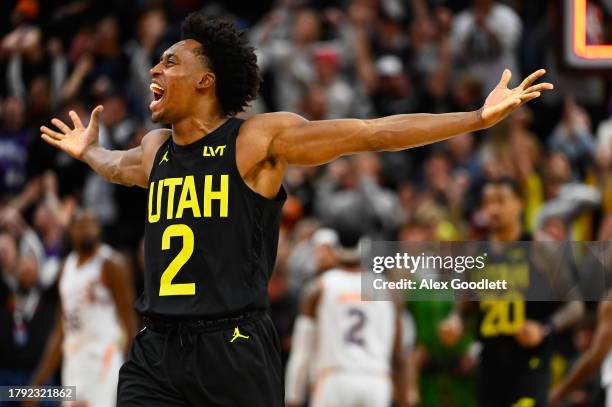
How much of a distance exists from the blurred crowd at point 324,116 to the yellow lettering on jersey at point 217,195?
180 inches

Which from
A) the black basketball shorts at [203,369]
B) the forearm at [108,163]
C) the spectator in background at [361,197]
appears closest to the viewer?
the black basketball shorts at [203,369]

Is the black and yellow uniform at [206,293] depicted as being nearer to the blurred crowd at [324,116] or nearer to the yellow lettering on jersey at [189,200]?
the yellow lettering on jersey at [189,200]

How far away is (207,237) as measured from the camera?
5445 millimetres

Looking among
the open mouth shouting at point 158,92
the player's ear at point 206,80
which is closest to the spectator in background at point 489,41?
the player's ear at point 206,80

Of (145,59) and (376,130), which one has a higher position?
(145,59)

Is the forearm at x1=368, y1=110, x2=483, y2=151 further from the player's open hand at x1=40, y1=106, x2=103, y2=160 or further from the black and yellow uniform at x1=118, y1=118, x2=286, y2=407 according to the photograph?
the player's open hand at x1=40, y1=106, x2=103, y2=160

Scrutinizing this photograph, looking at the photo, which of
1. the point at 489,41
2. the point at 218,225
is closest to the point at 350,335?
the point at 218,225

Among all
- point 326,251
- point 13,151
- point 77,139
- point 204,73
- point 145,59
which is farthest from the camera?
point 145,59

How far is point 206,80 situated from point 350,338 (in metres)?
4.15

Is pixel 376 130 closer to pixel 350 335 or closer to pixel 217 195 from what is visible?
pixel 217 195

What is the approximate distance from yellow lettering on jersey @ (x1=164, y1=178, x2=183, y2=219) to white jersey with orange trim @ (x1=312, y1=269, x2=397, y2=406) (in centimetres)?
413

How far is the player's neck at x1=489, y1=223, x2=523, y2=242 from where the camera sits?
894cm

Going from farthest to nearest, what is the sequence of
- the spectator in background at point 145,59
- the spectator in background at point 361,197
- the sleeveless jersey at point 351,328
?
the spectator in background at point 145,59
the spectator in background at point 361,197
the sleeveless jersey at point 351,328

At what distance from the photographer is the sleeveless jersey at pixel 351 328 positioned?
9570mm
